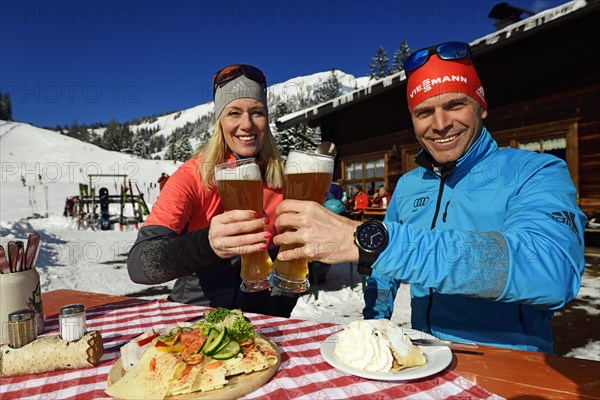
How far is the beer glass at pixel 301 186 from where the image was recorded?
4.20ft

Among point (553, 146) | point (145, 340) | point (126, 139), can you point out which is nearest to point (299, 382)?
point (145, 340)

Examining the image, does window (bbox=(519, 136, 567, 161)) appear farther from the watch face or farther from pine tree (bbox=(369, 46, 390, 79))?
pine tree (bbox=(369, 46, 390, 79))

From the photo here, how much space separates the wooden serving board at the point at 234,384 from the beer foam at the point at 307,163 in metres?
0.67

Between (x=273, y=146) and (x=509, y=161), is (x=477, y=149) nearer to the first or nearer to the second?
(x=509, y=161)

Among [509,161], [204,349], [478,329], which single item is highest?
[509,161]

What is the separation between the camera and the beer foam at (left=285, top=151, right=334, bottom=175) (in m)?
1.28

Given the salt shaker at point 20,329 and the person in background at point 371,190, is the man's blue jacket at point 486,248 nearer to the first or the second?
the salt shaker at point 20,329

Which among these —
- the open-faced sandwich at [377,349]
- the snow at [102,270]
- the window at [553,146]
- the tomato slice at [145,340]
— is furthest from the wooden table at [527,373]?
the window at [553,146]

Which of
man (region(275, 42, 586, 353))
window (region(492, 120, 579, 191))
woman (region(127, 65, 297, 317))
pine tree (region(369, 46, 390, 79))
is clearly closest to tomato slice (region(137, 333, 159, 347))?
woman (region(127, 65, 297, 317))

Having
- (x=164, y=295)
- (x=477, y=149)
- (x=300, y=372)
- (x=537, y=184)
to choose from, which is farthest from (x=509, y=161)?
(x=164, y=295)

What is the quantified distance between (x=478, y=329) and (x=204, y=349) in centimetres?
130

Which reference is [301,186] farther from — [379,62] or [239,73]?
[379,62]

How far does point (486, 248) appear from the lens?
45.9 inches

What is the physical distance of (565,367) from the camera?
1185 mm
